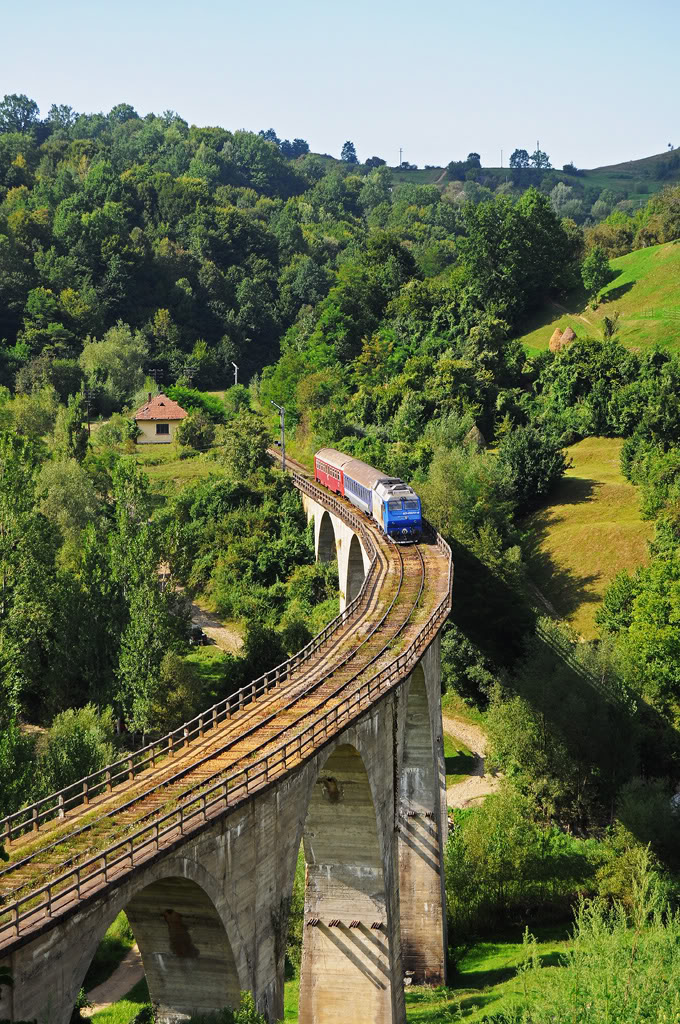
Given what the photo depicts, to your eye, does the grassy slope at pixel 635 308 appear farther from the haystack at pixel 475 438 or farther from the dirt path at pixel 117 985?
the dirt path at pixel 117 985

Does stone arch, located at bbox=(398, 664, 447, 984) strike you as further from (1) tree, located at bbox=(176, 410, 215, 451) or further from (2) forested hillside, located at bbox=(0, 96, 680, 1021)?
(1) tree, located at bbox=(176, 410, 215, 451)

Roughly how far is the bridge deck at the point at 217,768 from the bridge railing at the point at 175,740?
0.58ft

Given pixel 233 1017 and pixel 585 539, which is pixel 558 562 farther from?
pixel 233 1017

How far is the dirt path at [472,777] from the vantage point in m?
59.3

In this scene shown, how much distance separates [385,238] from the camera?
130m

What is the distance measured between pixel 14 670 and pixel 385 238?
3429 inches

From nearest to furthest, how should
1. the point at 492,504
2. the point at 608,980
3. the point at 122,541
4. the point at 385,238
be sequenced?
1. the point at 608,980
2. the point at 122,541
3. the point at 492,504
4. the point at 385,238

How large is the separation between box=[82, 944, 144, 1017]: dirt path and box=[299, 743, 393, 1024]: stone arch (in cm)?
789

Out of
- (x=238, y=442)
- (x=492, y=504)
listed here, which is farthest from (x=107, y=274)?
(x=492, y=504)

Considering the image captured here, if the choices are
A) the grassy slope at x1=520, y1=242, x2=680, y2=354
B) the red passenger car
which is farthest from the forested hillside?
the red passenger car

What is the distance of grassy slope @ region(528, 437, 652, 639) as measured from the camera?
73000mm

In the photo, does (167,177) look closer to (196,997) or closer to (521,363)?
(521,363)

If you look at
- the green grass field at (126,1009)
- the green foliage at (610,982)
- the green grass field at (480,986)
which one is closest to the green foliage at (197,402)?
Result: the green grass field at (480,986)

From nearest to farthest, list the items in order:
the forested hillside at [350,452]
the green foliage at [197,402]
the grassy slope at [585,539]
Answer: the forested hillside at [350,452] < the grassy slope at [585,539] < the green foliage at [197,402]
